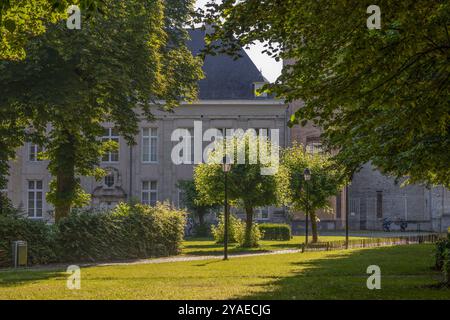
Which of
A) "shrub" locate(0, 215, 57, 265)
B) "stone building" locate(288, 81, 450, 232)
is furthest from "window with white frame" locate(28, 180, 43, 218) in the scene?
"shrub" locate(0, 215, 57, 265)

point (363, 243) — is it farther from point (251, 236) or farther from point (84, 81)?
point (84, 81)

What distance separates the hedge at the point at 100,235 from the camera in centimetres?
2619

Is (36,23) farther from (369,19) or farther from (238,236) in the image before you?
(238,236)

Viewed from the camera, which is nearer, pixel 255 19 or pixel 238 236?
pixel 255 19

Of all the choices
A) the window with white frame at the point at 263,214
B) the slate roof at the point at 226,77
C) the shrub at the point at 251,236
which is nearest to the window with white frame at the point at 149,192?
the slate roof at the point at 226,77

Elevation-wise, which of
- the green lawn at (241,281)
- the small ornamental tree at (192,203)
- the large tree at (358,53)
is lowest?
the green lawn at (241,281)

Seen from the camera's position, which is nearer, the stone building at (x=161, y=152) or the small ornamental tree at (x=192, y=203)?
the small ornamental tree at (x=192, y=203)

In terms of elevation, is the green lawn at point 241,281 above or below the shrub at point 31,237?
below

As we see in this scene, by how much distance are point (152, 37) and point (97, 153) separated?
6238mm

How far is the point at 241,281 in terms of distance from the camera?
17.7m

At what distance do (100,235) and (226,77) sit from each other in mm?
33563

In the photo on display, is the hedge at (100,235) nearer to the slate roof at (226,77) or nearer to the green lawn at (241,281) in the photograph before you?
the green lawn at (241,281)
